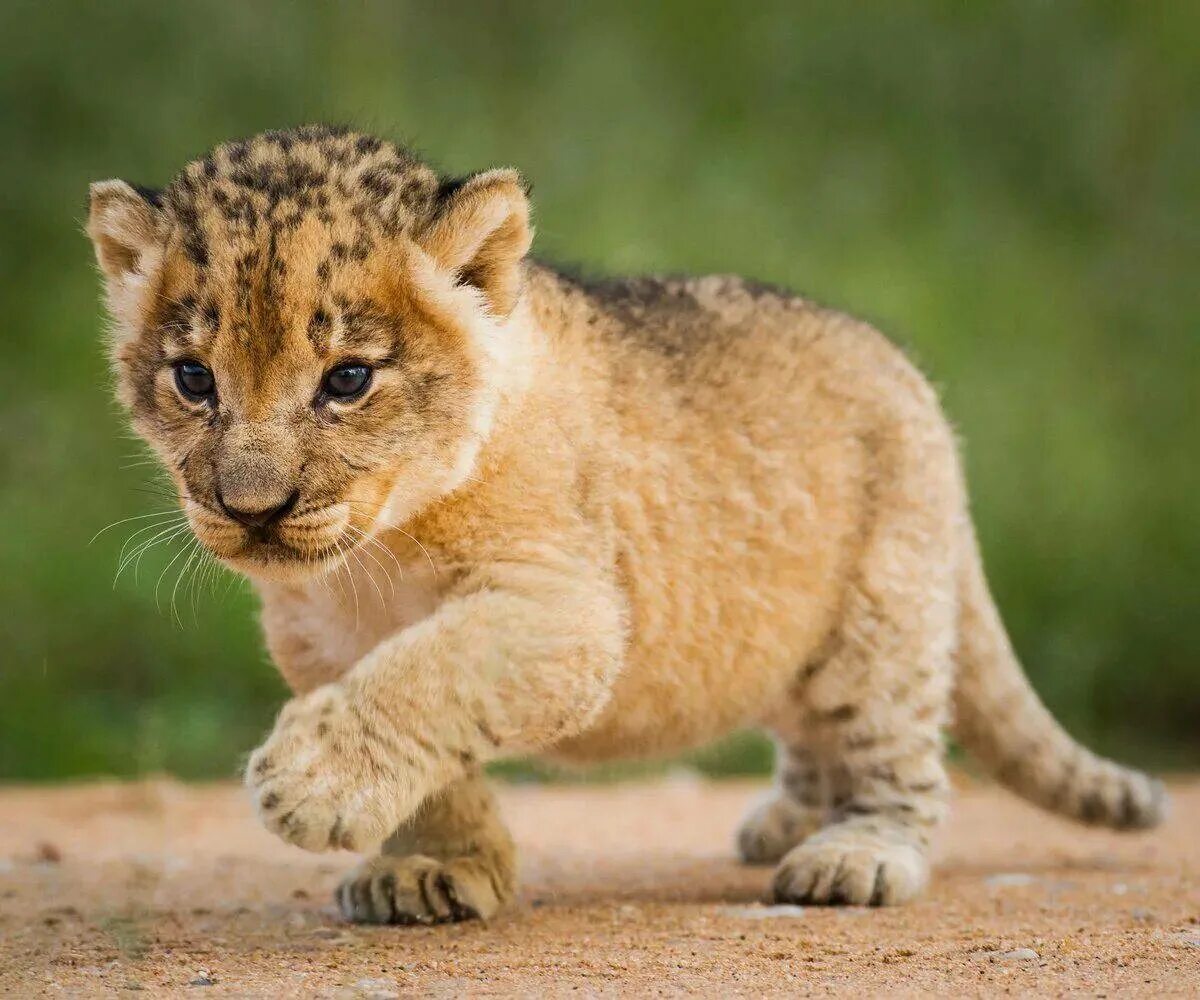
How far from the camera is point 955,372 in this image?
416 inches

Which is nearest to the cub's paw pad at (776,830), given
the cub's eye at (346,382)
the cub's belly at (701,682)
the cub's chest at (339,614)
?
the cub's belly at (701,682)

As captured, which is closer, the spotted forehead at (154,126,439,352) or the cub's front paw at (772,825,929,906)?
the spotted forehead at (154,126,439,352)

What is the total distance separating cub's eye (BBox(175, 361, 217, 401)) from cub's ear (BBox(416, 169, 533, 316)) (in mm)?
595

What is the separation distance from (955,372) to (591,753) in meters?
6.34

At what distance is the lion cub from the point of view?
3.86 m

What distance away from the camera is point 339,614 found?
4.42 m

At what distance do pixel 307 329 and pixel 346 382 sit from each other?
154 millimetres

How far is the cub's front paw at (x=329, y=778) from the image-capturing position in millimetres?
3648

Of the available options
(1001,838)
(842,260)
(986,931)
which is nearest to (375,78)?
(842,260)

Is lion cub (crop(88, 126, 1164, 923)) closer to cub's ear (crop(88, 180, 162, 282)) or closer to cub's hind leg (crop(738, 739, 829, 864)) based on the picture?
cub's ear (crop(88, 180, 162, 282))

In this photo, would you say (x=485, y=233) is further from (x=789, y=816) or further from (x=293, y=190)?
(x=789, y=816)

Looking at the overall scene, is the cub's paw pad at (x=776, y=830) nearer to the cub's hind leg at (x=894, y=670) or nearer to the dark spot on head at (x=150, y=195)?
the cub's hind leg at (x=894, y=670)

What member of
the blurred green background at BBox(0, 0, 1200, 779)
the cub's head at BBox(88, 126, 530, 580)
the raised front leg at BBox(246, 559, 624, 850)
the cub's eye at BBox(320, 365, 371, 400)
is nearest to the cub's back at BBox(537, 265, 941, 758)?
the raised front leg at BBox(246, 559, 624, 850)

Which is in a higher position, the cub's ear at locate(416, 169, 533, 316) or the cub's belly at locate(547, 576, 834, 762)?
the cub's ear at locate(416, 169, 533, 316)
